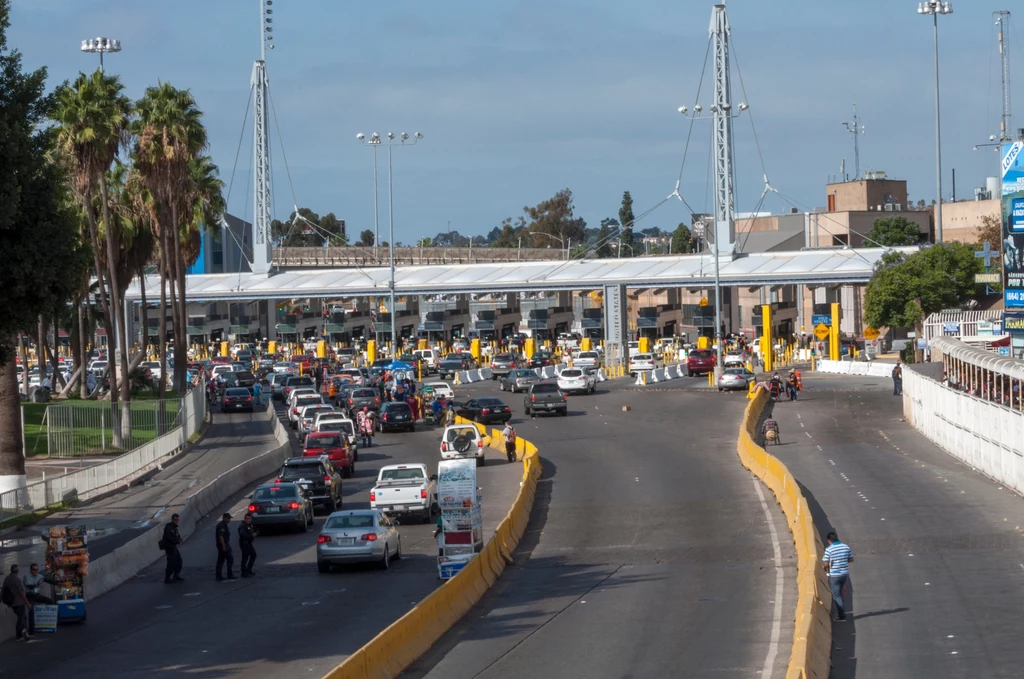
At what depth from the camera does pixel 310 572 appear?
87.4 ft

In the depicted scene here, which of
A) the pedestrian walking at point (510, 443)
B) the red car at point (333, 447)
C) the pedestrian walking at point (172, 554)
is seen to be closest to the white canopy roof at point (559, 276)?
the pedestrian walking at point (510, 443)

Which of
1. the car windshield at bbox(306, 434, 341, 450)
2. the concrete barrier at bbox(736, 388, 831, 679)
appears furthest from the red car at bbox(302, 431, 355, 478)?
the concrete barrier at bbox(736, 388, 831, 679)

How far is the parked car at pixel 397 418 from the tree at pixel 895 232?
83.6 m

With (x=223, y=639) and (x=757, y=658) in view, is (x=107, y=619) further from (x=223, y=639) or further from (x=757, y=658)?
(x=757, y=658)

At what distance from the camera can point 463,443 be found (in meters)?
43.5

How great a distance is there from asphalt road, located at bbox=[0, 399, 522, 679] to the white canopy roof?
57036 mm

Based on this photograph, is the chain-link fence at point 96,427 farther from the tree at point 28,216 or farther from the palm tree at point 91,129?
the tree at point 28,216

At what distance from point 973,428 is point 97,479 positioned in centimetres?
2560

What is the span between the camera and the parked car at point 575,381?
225 ft

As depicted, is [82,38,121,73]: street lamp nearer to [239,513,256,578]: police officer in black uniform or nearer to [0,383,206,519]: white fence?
[0,383,206,519]: white fence

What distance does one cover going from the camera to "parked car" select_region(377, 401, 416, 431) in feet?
182

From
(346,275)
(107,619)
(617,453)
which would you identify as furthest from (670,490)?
(346,275)

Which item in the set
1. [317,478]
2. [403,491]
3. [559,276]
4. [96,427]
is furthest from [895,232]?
[403,491]

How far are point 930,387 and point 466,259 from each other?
114620mm
